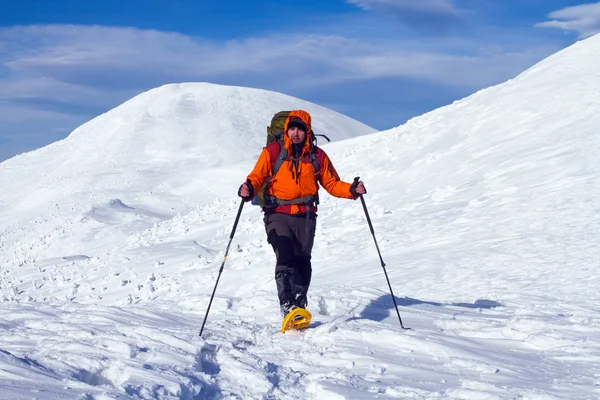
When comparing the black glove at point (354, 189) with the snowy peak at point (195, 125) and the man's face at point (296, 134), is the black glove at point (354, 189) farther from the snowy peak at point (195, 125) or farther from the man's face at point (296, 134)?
the snowy peak at point (195, 125)

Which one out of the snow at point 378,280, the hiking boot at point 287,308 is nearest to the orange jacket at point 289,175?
the hiking boot at point 287,308

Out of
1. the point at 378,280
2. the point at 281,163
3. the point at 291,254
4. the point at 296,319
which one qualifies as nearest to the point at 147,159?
the point at 378,280

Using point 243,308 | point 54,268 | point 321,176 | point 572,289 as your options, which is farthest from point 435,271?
point 54,268

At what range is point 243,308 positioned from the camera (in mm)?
7680

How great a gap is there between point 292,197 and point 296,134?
618 millimetres

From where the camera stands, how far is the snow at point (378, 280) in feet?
14.8

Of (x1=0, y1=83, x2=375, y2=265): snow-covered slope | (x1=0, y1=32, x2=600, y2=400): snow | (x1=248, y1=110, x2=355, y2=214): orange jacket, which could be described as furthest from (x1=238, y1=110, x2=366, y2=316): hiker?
(x1=0, y1=83, x2=375, y2=265): snow-covered slope

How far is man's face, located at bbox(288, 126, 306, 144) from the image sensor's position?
6.36 meters

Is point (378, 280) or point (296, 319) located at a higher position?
point (378, 280)

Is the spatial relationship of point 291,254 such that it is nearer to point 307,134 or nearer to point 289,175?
point 289,175

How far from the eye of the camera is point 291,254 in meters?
6.33

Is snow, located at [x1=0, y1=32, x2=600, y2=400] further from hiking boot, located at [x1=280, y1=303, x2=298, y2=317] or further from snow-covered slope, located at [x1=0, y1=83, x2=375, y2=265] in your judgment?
snow-covered slope, located at [x1=0, y1=83, x2=375, y2=265]

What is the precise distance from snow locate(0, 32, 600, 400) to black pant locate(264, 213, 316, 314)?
0.42 m

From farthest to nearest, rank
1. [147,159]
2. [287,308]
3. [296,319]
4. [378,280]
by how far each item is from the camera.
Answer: [147,159], [378,280], [287,308], [296,319]
